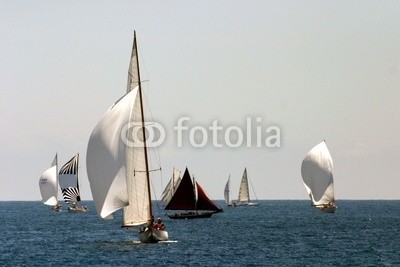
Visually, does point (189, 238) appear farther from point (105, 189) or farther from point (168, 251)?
point (105, 189)

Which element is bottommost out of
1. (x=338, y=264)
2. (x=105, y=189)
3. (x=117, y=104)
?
(x=338, y=264)

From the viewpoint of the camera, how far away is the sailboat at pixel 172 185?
6998 inches

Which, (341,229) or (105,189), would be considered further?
(341,229)

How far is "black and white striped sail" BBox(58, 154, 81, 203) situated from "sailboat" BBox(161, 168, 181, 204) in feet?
57.2

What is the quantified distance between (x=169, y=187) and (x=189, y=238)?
277ft

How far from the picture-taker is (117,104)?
7806 centimetres

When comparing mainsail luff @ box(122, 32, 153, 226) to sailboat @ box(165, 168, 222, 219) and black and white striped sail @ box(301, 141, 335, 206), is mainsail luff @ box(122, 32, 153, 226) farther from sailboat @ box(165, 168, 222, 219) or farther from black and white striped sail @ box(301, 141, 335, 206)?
black and white striped sail @ box(301, 141, 335, 206)

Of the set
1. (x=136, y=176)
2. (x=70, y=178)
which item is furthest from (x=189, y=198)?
(x=136, y=176)

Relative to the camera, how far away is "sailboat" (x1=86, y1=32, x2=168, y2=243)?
76688mm

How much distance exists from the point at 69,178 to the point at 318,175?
158 feet

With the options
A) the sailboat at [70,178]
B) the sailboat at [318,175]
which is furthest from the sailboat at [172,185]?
the sailboat at [318,175]

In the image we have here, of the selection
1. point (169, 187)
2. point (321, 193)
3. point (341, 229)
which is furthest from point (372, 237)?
point (169, 187)

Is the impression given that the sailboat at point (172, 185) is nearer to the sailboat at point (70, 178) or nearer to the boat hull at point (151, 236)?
the sailboat at point (70, 178)

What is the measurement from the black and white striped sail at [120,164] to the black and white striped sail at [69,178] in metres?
106
